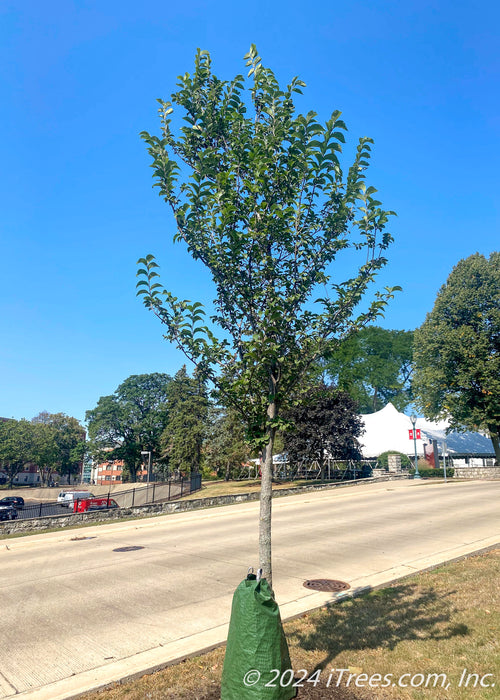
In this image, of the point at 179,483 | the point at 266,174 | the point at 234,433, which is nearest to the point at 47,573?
the point at 266,174

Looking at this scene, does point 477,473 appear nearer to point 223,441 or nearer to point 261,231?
point 223,441

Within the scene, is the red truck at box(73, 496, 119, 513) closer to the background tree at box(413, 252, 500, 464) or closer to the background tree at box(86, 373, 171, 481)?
the background tree at box(413, 252, 500, 464)

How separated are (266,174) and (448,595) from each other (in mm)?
6302

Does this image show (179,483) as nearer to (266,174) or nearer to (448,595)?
(448,595)

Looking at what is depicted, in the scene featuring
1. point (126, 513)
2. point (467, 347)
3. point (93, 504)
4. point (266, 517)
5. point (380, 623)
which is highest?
point (467, 347)

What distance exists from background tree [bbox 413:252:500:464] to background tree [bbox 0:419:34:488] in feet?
189

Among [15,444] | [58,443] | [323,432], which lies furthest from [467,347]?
[58,443]

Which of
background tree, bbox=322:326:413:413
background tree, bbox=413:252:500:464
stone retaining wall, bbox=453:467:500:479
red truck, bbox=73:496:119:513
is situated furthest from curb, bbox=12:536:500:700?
background tree, bbox=322:326:413:413

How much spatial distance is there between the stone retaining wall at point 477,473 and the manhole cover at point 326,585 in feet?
101

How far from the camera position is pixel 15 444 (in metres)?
68.5

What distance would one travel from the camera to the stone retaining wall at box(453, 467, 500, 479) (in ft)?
111

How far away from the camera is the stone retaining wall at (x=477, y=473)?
33938mm

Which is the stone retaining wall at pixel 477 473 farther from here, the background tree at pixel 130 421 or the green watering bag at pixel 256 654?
the background tree at pixel 130 421

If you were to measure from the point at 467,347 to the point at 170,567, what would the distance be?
1306 inches
